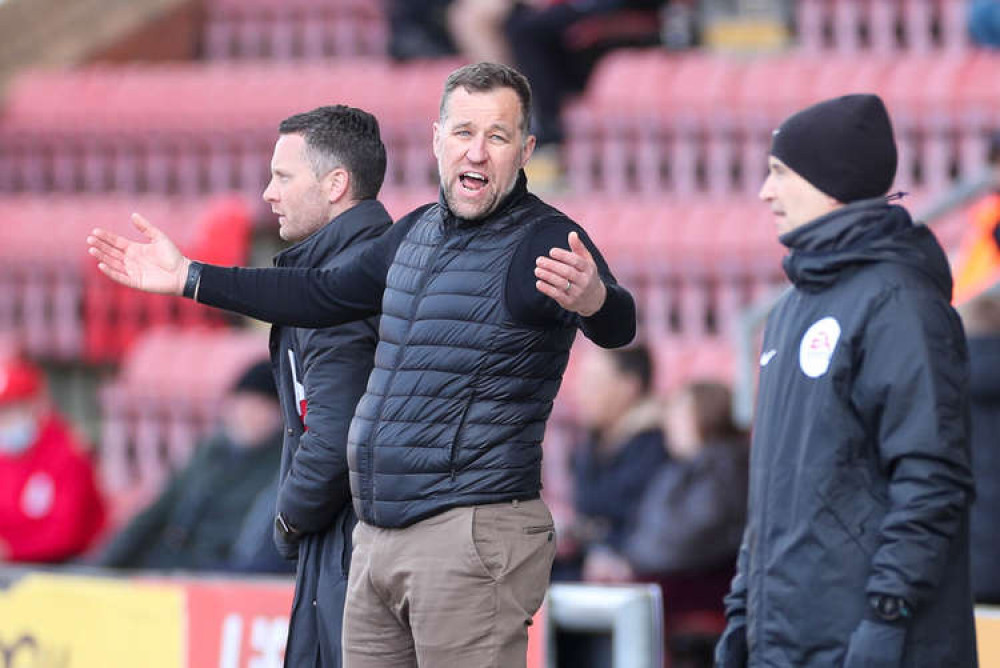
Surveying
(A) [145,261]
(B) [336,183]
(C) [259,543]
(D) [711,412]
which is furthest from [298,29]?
(A) [145,261]

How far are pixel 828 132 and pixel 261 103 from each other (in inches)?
281

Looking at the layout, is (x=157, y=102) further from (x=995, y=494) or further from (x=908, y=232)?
(x=908, y=232)

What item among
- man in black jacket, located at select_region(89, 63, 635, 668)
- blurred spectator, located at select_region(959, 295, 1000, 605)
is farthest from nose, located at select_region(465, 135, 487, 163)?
blurred spectator, located at select_region(959, 295, 1000, 605)

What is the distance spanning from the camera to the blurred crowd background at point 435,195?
580 centimetres

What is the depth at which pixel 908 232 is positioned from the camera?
316 cm

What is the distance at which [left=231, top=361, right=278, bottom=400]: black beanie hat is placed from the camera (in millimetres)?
6309

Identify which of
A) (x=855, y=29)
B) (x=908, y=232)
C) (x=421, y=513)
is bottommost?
(x=421, y=513)

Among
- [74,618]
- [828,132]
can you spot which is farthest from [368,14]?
[828,132]

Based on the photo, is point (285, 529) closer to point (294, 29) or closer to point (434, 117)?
point (434, 117)

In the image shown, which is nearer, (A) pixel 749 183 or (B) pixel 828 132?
(B) pixel 828 132

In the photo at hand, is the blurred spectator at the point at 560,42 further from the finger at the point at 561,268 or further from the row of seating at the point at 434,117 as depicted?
the finger at the point at 561,268

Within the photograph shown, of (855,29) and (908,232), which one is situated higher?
(855,29)

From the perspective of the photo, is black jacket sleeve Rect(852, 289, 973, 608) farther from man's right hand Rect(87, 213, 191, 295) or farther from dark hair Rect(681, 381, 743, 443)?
dark hair Rect(681, 381, 743, 443)

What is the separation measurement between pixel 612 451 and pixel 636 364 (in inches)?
12.6
